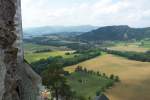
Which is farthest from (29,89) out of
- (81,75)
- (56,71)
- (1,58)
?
(81,75)

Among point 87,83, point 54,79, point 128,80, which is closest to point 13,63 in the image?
point 54,79

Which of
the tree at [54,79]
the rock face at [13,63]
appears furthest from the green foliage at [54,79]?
the rock face at [13,63]

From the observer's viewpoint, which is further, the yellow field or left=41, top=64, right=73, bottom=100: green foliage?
the yellow field

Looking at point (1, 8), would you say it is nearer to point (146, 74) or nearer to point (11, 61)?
point (11, 61)

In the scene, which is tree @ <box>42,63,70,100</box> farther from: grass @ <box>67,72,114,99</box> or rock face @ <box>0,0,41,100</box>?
grass @ <box>67,72,114,99</box>

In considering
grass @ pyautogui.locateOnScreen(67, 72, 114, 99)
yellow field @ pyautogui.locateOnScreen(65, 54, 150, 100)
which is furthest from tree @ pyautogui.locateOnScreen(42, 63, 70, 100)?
grass @ pyautogui.locateOnScreen(67, 72, 114, 99)

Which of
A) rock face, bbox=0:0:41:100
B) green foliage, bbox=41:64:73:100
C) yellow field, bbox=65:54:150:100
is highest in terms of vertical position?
rock face, bbox=0:0:41:100
